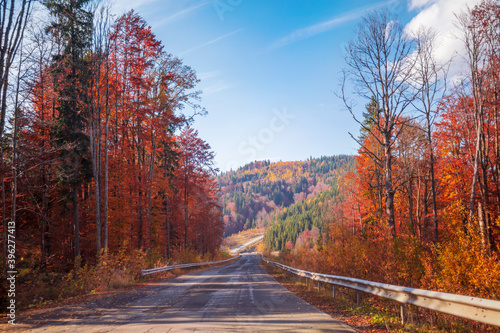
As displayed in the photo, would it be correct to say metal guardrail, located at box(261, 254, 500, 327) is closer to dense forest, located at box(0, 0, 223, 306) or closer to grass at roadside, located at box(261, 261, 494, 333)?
grass at roadside, located at box(261, 261, 494, 333)

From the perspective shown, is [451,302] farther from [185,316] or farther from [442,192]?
[442,192]

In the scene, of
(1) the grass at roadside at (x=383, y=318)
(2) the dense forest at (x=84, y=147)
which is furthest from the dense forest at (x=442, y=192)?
(2) the dense forest at (x=84, y=147)

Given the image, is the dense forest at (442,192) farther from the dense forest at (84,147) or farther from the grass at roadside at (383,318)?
the dense forest at (84,147)

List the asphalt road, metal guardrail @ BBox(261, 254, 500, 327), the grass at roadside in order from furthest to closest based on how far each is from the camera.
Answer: the asphalt road < the grass at roadside < metal guardrail @ BBox(261, 254, 500, 327)

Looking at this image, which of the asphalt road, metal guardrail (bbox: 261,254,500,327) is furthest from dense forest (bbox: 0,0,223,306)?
metal guardrail (bbox: 261,254,500,327)

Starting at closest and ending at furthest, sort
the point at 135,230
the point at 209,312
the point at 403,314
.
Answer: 1. the point at 403,314
2. the point at 209,312
3. the point at 135,230

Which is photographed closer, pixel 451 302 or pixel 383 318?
pixel 451 302

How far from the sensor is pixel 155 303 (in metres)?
9.48

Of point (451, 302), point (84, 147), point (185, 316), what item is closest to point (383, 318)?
point (451, 302)

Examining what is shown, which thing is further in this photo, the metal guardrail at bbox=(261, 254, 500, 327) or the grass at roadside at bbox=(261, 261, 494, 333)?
the grass at roadside at bbox=(261, 261, 494, 333)

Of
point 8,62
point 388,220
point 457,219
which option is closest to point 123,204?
point 8,62

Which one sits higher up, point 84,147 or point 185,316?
point 84,147

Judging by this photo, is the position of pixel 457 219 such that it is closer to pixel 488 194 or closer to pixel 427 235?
pixel 488 194

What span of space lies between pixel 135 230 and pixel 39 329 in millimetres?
18013
